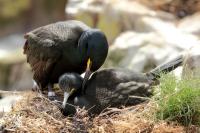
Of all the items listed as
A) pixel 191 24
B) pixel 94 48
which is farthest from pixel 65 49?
pixel 191 24

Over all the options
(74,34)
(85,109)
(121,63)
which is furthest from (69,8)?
(85,109)

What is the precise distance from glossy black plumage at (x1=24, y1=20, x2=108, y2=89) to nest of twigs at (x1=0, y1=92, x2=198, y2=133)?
1.56ft

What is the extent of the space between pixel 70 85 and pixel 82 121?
0.60 meters

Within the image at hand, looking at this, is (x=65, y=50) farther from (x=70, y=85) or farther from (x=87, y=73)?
(x=70, y=85)

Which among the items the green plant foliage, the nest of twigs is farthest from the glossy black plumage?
the green plant foliage

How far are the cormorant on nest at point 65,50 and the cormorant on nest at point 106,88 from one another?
10 cm

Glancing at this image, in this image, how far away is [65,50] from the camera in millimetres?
4762

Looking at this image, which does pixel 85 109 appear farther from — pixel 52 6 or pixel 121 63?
pixel 52 6

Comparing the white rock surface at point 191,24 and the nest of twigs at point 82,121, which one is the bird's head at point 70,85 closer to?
the nest of twigs at point 82,121

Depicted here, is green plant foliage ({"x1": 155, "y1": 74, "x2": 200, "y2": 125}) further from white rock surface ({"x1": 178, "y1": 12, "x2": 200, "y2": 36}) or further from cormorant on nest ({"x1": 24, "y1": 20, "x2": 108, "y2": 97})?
white rock surface ({"x1": 178, "y1": 12, "x2": 200, "y2": 36})

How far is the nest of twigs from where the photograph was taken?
12.7 ft

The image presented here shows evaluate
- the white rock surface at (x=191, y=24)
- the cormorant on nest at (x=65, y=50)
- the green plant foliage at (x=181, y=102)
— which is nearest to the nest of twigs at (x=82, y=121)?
the green plant foliage at (x=181, y=102)

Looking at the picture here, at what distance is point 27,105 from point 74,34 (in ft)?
2.39

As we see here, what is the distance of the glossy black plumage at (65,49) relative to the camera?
461 cm
